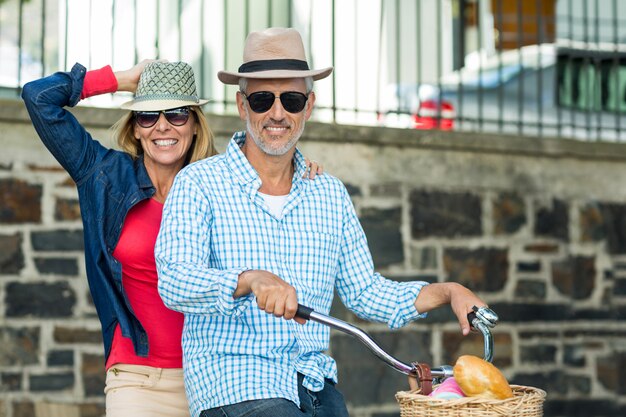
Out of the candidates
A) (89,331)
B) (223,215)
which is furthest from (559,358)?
(223,215)

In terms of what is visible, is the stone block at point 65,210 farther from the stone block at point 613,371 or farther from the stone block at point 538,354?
the stone block at point 613,371

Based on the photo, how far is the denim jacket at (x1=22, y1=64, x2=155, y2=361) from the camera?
408cm

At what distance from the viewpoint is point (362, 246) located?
3.97 m

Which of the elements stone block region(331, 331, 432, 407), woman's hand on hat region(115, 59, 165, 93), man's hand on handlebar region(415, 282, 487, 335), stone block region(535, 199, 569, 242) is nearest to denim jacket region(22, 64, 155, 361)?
woman's hand on hat region(115, 59, 165, 93)

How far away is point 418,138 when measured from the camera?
25.3ft

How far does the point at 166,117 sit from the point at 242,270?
1206 millimetres

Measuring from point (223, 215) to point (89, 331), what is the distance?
3351mm

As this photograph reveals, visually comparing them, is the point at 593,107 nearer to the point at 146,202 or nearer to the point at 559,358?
the point at 559,358

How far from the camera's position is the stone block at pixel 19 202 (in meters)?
6.68

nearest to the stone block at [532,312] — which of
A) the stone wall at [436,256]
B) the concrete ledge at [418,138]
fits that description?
the stone wall at [436,256]

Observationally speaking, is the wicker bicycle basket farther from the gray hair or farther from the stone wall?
the stone wall

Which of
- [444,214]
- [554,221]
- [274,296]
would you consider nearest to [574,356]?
[554,221]

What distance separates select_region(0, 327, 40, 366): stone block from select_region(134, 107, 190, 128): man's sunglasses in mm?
2640

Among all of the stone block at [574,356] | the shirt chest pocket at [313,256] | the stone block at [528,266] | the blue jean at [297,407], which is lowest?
the stone block at [574,356]
